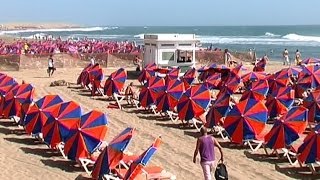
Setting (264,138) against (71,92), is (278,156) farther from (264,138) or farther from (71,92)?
(71,92)

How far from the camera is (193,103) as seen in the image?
52.4 feet

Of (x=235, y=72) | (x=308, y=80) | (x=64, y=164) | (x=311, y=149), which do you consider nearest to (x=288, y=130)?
(x=311, y=149)

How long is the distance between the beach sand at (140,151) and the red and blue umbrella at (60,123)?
540mm

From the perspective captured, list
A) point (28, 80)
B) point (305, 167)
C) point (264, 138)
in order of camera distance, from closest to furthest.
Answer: point (305, 167) < point (264, 138) < point (28, 80)

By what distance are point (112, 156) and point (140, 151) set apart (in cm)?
370

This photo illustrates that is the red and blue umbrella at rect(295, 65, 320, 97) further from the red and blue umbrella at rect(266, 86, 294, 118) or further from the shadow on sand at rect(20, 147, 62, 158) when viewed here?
the shadow on sand at rect(20, 147, 62, 158)

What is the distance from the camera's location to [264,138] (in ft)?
43.4

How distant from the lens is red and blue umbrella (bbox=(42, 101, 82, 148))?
40.7 ft

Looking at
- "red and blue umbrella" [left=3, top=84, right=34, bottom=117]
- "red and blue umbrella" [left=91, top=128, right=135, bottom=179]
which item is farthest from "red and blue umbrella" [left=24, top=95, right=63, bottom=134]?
"red and blue umbrella" [left=91, top=128, right=135, bottom=179]

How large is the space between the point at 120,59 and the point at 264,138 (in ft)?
72.9

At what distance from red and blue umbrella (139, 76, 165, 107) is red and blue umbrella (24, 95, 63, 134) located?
484 centimetres

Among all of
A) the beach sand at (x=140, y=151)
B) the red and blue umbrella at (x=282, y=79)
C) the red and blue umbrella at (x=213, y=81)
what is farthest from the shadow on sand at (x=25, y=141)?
the red and blue umbrella at (x=282, y=79)

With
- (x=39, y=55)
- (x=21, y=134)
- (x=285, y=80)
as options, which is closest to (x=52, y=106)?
(x=21, y=134)

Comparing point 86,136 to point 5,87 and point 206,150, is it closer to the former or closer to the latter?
point 206,150
